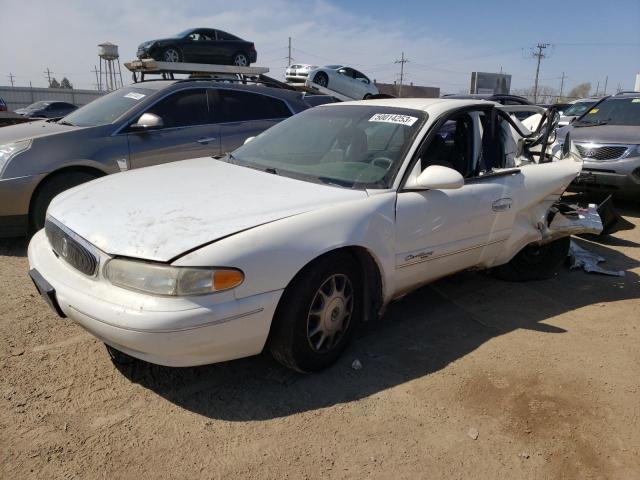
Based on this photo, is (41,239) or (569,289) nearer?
(41,239)

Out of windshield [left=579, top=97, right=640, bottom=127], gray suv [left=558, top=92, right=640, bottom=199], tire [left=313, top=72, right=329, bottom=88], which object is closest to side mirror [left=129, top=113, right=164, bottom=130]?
gray suv [left=558, top=92, right=640, bottom=199]

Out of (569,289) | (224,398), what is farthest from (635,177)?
(224,398)

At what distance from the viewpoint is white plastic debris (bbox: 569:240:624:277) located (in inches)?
195

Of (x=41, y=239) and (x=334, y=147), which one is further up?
(x=334, y=147)

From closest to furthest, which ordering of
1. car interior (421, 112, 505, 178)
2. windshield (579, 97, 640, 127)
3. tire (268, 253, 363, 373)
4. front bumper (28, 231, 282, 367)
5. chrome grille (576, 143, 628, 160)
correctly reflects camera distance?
1. front bumper (28, 231, 282, 367)
2. tire (268, 253, 363, 373)
3. car interior (421, 112, 505, 178)
4. chrome grille (576, 143, 628, 160)
5. windshield (579, 97, 640, 127)

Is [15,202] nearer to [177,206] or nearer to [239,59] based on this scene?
[177,206]

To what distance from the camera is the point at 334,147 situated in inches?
140

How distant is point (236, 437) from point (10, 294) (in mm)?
2501

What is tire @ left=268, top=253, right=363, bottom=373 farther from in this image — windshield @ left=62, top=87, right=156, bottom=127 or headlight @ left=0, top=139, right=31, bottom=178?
windshield @ left=62, top=87, right=156, bottom=127

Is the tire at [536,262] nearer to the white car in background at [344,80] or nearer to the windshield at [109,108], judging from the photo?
the windshield at [109,108]

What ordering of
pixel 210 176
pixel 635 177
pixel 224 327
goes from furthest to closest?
pixel 635 177
pixel 210 176
pixel 224 327

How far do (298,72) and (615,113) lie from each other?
10.9 meters

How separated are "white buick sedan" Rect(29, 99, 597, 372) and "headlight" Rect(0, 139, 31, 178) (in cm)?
188

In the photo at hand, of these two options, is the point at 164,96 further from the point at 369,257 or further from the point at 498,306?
the point at 498,306
